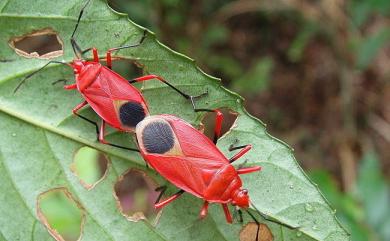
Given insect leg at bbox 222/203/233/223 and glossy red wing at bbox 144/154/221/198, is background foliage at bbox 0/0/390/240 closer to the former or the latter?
glossy red wing at bbox 144/154/221/198

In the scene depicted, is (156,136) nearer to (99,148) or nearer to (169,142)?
(169,142)

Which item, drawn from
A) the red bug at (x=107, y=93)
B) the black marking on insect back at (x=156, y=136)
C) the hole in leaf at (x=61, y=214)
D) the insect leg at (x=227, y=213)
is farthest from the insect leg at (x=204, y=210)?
the hole in leaf at (x=61, y=214)

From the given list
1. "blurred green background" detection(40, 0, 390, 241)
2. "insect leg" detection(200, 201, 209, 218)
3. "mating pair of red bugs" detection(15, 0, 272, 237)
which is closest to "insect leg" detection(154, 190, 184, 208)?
"mating pair of red bugs" detection(15, 0, 272, 237)

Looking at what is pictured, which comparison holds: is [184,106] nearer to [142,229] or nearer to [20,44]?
[142,229]

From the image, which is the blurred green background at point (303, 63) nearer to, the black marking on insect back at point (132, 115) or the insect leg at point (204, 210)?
the black marking on insect back at point (132, 115)

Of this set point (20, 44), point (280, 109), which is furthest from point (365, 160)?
point (20, 44)

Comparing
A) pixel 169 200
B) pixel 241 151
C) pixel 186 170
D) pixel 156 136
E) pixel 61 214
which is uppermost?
pixel 241 151

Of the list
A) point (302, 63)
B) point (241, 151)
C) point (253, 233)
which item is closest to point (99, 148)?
point (241, 151)
